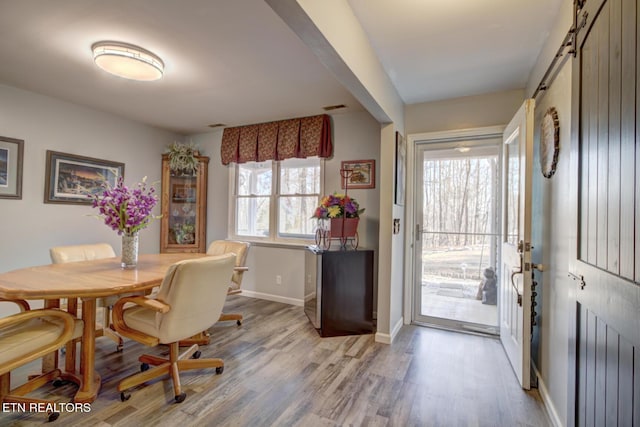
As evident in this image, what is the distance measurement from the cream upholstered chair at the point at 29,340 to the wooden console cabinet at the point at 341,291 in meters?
1.85

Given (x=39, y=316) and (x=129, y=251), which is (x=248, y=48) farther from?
(x=39, y=316)

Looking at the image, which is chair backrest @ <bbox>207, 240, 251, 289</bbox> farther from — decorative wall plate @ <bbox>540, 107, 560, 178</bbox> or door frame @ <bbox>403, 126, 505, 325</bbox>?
decorative wall plate @ <bbox>540, 107, 560, 178</bbox>

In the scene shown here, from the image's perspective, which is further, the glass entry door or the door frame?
the door frame

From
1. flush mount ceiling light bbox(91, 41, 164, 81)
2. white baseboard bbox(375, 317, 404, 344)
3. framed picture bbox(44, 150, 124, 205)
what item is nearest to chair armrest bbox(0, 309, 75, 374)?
flush mount ceiling light bbox(91, 41, 164, 81)

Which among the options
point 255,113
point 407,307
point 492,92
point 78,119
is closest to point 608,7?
point 492,92

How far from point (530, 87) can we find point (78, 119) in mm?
4772

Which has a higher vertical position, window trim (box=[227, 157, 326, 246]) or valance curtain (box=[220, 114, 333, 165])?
valance curtain (box=[220, 114, 333, 165])

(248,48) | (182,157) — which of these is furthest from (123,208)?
(182,157)

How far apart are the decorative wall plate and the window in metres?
2.35

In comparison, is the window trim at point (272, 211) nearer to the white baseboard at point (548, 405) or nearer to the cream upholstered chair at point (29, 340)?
the cream upholstered chair at point (29, 340)

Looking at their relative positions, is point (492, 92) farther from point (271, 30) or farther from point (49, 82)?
point (49, 82)

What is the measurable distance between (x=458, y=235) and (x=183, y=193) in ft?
12.6

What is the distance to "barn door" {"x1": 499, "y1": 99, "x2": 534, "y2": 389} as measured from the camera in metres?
1.97

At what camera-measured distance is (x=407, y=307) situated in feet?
10.7
